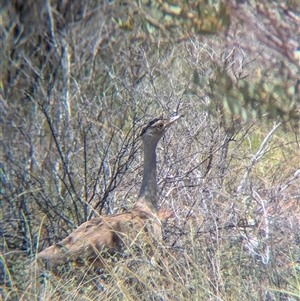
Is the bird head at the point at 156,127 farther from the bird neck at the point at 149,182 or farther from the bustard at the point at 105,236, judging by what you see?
the bustard at the point at 105,236

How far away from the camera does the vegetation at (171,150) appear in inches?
116

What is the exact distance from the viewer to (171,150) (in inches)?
227

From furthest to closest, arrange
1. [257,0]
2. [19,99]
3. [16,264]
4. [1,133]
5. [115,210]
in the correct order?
1. [19,99]
2. [1,133]
3. [115,210]
4. [16,264]
5. [257,0]

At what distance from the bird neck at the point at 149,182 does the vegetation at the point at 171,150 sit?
0.18 m

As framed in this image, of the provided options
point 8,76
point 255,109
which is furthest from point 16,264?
point 8,76

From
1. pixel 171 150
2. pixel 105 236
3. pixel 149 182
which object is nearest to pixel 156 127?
pixel 149 182

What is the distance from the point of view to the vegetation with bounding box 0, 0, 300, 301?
2945 millimetres

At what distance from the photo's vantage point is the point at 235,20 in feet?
9.57

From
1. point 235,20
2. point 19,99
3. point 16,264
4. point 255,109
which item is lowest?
point 19,99

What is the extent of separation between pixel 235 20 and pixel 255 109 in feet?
1.34

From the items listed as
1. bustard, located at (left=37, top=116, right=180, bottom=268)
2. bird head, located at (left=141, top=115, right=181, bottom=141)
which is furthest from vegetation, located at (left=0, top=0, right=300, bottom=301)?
bird head, located at (left=141, top=115, right=181, bottom=141)

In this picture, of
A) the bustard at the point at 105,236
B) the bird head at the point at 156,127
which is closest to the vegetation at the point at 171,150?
the bustard at the point at 105,236

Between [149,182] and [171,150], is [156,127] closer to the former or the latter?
[149,182]

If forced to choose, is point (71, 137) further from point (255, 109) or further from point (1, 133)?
point (255, 109)
